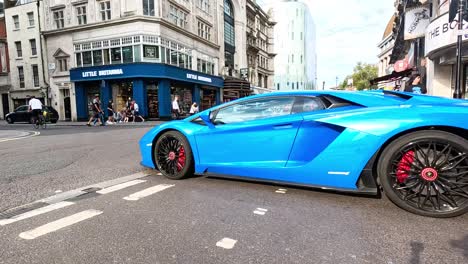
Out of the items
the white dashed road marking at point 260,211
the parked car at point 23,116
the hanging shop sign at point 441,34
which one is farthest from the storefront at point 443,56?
the parked car at point 23,116

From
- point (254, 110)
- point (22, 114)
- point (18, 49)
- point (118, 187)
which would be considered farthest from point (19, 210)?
point (18, 49)

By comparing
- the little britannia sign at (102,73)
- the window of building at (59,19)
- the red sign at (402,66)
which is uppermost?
the window of building at (59,19)

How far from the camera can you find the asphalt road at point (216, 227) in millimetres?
2072

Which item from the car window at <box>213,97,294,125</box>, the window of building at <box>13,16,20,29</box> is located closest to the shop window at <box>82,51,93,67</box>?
the window of building at <box>13,16,20,29</box>

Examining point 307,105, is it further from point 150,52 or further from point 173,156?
point 150,52

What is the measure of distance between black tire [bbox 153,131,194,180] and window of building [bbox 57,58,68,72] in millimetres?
26983

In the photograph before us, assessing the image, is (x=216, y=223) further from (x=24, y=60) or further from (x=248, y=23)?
(x=248, y=23)

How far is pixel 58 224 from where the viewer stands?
2.62 meters

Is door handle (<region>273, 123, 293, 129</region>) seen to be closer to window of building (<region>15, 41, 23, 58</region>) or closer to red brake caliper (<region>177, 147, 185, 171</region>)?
red brake caliper (<region>177, 147, 185, 171</region>)

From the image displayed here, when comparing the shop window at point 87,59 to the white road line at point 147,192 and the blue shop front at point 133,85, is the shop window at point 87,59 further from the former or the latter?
the white road line at point 147,192

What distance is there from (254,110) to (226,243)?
187cm

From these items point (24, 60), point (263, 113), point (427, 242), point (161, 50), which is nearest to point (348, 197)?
point (427, 242)

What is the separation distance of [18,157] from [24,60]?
29667 millimetres

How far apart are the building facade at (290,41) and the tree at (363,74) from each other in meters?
14.3
